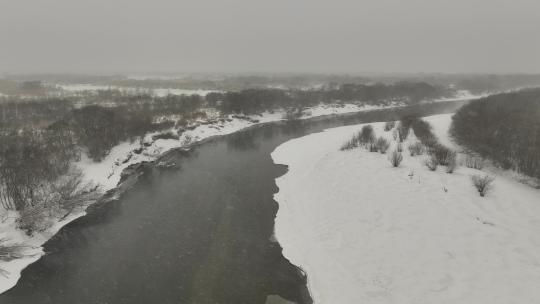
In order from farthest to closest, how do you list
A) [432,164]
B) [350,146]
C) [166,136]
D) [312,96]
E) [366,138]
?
[312,96] < [166,136] < [366,138] < [350,146] < [432,164]

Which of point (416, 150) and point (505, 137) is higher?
point (505, 137)

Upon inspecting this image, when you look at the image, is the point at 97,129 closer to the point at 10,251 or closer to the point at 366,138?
the point at 10,251

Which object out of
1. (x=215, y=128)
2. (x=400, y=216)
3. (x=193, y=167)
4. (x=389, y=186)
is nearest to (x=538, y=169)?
(x=389, y=186)

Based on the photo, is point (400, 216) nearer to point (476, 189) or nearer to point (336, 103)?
point (476, 189)

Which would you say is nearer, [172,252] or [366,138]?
[172,252]

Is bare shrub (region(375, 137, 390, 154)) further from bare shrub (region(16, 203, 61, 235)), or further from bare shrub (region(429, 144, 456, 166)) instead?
bare shrub (region(16, 203, 61, 235))

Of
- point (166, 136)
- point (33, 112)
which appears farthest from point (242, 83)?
point (166, 136)
